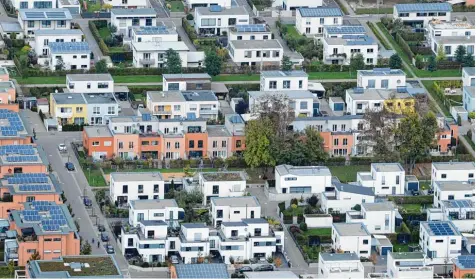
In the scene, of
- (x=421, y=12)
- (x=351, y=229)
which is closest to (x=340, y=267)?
(x=351, y=229)

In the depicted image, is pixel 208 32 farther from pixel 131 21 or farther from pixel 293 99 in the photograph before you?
pixel 293 99

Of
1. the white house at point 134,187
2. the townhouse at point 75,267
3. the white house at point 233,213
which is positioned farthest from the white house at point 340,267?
the white house at point 134,187

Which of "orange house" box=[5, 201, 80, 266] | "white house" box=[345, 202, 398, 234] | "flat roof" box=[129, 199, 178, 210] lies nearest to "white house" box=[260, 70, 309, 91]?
"flat roof" box=[129, 199, 178, 210]

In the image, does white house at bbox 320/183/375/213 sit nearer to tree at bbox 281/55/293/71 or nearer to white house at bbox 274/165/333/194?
white house at bbox 274/165/333/194

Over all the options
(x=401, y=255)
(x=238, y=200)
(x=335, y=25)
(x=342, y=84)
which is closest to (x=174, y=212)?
(x=238, y=200)

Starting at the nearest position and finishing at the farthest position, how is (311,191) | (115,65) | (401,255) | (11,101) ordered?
(401,255), (311,191), (11,101), (115,65)

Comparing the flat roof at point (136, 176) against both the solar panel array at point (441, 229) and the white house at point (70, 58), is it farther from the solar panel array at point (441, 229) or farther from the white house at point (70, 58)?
the white house at point (70, 58)

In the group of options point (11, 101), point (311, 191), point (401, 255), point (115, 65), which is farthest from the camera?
point (115, 65)
